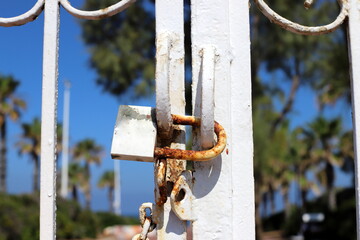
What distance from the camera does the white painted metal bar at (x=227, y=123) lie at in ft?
2.06

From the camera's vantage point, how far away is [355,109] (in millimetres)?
703

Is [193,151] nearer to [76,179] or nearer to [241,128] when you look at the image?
[241,128]

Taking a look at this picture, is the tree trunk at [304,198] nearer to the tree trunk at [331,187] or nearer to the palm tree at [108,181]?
the tree trunk at [331,187]

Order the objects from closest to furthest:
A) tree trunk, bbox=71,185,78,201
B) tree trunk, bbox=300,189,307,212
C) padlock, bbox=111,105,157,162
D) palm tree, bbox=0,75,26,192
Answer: padlock, bbox=111,105,157,162
palm tree, bbox=0,75,26,192
tree trunk, bbox=300,189,307,212
tree trunk, bbox=71,185,78,201

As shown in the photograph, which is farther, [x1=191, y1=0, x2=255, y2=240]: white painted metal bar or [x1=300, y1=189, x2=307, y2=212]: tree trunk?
[x1=300, y1=189, x2=307, y2=212]: tree trunk

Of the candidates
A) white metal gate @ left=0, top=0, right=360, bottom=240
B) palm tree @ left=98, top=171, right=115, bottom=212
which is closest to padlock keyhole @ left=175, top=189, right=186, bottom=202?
white metal gate @ left=0, top=0, right=360, bottom=240

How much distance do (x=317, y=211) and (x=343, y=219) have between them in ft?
11.8

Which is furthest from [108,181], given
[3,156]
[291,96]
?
[291,96]

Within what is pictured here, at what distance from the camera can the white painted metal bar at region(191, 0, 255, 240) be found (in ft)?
2.06

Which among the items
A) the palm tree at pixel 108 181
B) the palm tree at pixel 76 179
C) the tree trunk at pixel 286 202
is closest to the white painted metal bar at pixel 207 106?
the tree trunk at pixel 286 202

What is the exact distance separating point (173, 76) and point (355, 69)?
265 mm

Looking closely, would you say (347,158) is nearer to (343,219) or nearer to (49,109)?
(343,219)

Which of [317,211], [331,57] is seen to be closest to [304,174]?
[317,211]

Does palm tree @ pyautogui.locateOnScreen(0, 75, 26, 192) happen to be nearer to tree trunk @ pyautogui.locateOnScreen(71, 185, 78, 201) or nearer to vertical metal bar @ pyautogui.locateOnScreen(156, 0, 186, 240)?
tree trunk @ pyautogui.locateOnScreen(71, 185, 78, 201)
